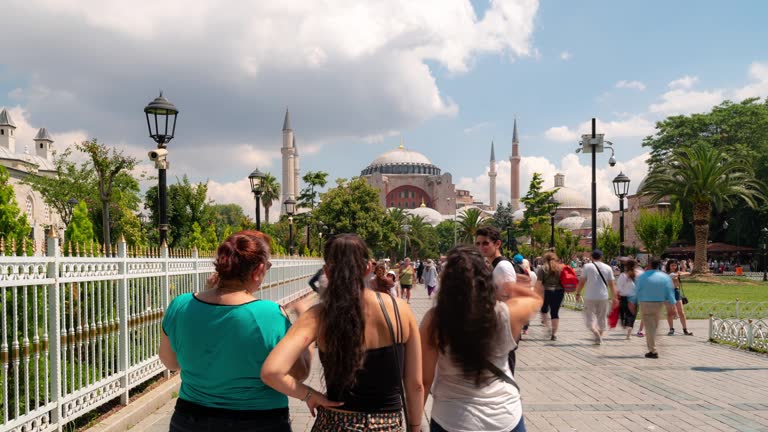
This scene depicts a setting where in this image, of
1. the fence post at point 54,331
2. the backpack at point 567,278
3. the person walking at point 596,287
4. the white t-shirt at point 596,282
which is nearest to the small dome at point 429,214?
the backpack at point 567,278

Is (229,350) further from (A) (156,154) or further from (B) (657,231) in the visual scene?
(B) (657,231)

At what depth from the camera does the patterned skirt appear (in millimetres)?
2557

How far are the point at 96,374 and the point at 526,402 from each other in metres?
4.35

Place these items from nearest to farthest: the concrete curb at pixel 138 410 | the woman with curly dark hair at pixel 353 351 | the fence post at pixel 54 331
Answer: the woman with curly dark hair at pixel 353 351, the fence post at pixel 54 331, the concrete curb at pixel 138 410

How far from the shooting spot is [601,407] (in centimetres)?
628

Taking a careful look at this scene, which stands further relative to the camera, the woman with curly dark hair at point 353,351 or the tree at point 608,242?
the tree at point 608,242

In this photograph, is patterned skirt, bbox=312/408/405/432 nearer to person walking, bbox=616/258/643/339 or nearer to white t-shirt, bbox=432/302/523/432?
white t-shirt, bbox=432/302/523/432

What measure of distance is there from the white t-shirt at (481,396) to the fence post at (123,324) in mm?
4295

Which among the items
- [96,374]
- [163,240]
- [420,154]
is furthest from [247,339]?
[420,154]

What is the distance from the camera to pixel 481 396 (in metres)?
2.73

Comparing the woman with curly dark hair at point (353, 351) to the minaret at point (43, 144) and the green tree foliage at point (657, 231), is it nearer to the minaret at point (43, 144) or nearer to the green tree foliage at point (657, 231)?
the green tree foliage at point (657, 231)

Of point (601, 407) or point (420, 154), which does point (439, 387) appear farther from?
point (420, 154)

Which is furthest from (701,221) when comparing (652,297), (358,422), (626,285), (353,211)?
(358,422)

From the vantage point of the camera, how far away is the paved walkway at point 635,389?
5.70 meters
